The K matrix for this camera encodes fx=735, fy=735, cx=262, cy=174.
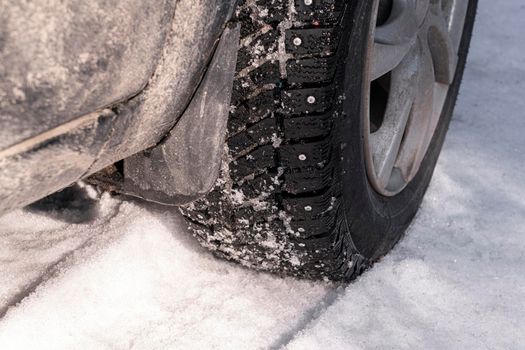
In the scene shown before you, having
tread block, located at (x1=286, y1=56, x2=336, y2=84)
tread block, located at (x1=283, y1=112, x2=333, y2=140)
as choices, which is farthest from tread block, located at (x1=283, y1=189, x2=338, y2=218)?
tread block, located at (x1=286, y1=56, x2=336, y2=84)

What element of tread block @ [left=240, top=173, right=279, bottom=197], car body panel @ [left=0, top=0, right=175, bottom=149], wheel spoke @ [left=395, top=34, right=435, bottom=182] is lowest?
wheel spoke @ [left=395, top=34, right=435, bottom=182]

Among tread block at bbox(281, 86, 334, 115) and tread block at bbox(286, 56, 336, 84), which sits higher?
tread block at bbox(286, 56, 336, 84)

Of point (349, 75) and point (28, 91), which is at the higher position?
point (28, 91)

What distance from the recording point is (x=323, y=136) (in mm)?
1401

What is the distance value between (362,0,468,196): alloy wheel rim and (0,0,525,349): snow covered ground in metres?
0.20

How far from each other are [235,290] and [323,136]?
50cm

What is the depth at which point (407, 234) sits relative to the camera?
6.34ft

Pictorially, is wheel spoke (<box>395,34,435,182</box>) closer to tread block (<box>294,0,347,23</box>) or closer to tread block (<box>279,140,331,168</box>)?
tread block (<box>279,140,331,168</box>)

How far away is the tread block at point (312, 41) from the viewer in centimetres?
132

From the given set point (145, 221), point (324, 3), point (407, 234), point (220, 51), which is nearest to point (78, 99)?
point (220, 51)

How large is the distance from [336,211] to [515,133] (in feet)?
3.77

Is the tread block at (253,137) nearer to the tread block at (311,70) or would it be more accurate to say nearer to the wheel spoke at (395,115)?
the tread block at (311,70)

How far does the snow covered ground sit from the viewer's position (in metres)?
1.59

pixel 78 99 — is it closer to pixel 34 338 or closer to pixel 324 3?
pixel 324 3
